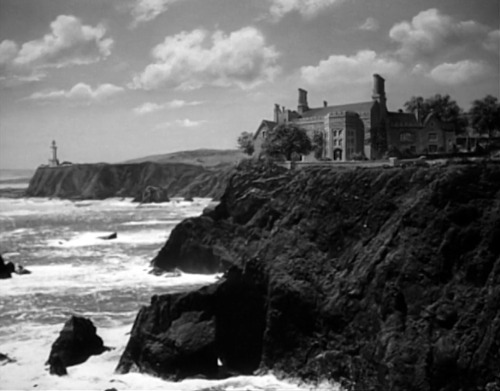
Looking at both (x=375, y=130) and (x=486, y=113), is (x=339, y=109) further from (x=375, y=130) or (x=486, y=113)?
(x=486, y=113)

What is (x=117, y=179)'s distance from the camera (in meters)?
163

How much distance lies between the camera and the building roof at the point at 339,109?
59838 mm

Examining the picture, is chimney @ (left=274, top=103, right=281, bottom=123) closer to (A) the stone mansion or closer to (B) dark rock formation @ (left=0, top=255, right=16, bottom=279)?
(A) the stone mansion

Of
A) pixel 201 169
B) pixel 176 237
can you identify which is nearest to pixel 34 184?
pixel 201 169

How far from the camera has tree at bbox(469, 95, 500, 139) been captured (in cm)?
4931

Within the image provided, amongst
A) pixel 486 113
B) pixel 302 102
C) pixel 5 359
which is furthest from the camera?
pixel 302 102

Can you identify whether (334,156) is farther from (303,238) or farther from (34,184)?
(34,184)

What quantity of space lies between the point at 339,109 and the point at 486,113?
744 inches

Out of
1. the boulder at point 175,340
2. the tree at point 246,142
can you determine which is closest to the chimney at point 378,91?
the tree at point 246,142

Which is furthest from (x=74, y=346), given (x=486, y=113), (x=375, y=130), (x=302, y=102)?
(x=302, y=102)

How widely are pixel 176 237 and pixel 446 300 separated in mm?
31100

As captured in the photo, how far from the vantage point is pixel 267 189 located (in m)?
44.5

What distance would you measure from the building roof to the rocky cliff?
28742 millimetres

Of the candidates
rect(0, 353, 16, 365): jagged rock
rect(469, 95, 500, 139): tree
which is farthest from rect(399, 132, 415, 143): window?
rect(0, 353, 16, 365): jagged rock
